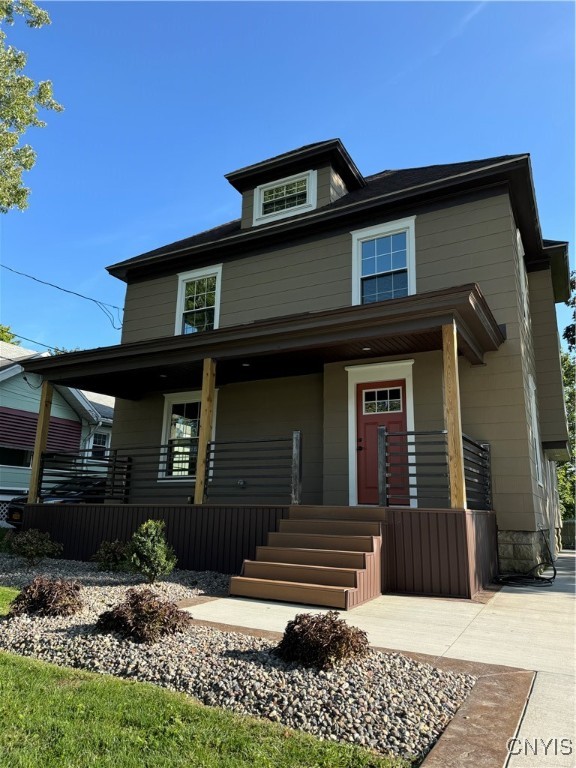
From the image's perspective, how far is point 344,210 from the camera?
9.86m

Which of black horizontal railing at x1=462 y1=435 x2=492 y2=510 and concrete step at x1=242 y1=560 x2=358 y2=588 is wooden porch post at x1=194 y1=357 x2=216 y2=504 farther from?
black horizontal railing at x1=462 y1=435 x2=492 y2=510

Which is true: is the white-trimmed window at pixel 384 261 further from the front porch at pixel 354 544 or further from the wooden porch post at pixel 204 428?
the front porch at pixel 354 544

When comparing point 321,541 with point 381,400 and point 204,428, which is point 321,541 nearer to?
point 204,428

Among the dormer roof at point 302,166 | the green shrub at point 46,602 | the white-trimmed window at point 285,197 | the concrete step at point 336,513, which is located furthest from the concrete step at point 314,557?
the dormer roof at point 302,166

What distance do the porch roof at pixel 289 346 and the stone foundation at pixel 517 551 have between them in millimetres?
2723

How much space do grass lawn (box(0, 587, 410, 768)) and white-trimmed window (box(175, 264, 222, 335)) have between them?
8.93 m

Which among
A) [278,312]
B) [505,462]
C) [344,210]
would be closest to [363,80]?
[344,210]

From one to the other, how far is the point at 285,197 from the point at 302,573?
863cm

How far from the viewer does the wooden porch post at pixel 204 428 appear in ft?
27.8

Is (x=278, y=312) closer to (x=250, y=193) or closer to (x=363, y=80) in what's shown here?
(x=250, y=193)

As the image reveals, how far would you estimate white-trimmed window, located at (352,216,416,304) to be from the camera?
9.36 m

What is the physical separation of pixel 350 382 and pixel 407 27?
6.30 metres

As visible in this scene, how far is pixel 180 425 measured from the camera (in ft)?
A: 37.9

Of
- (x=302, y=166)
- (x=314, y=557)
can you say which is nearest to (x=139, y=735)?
(x=314, y=557)
